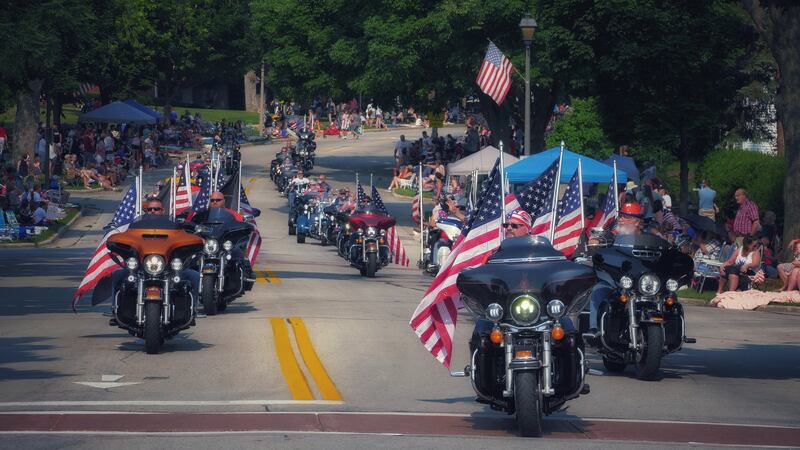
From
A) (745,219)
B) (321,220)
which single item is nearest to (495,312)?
(745,219)

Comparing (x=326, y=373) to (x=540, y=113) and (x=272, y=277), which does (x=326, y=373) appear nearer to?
(x=272, y=277)

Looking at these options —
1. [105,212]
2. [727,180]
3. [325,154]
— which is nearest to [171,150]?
[325,154]

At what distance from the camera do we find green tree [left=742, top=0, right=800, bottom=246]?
2733 centimetres

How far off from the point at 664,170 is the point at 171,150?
111ft

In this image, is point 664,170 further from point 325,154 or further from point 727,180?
point 325,154

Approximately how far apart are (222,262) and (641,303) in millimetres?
8028

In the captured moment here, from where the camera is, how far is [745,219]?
93.9 feet

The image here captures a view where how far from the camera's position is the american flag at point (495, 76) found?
1594 inches

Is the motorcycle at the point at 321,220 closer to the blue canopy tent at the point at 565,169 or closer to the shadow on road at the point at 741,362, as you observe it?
the blue canopy tent at the point at 565,169

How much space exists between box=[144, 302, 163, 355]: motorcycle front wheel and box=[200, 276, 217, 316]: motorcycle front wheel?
428cm

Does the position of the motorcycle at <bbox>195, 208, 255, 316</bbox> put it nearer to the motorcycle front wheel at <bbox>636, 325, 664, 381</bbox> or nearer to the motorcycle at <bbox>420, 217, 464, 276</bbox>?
the motorcycle at <bbox>420, 217, 464, 276</bbox>

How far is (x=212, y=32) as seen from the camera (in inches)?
3595

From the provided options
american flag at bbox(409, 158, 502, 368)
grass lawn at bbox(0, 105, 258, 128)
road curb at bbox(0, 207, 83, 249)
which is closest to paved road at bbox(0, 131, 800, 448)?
american flag at bbox(409, 158, 502, 368)

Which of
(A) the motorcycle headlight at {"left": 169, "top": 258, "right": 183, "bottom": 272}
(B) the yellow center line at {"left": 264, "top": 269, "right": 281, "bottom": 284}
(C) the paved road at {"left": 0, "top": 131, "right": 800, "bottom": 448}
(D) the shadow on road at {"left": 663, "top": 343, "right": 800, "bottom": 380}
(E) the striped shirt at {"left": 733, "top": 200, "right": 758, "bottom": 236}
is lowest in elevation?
(B) the yellow center line at {"left": 264, "top": 269, "right": 281, "bottom": 284}
